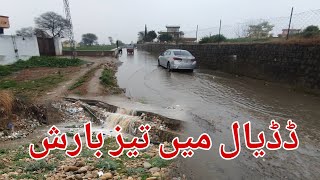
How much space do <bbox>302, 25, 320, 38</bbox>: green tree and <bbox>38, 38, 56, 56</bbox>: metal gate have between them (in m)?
23.5

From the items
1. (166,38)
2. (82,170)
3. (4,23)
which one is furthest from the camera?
(166,38)

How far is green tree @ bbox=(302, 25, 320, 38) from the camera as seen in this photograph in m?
12.3

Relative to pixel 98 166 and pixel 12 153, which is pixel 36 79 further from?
pixel 98 166

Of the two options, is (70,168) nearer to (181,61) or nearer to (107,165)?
(107,165)

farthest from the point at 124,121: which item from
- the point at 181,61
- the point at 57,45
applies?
the point at 57,45

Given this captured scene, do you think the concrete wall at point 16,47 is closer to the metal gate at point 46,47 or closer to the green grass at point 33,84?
the metal gate at point 46,47

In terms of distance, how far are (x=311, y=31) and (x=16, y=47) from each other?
20518mm

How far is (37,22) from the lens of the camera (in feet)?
193

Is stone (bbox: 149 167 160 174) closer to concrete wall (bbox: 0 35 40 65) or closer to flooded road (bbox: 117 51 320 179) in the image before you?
flooded road (bbox: 117 51 320 179)

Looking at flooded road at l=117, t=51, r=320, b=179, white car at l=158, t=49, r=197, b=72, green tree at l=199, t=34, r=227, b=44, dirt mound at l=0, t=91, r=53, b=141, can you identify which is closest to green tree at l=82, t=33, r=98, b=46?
green tree at l=199, t=34, r=227, b=44

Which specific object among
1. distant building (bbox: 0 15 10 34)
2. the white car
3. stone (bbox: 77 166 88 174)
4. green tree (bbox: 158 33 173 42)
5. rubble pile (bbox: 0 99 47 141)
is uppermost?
distant building (bbox: 0 15 10 34)

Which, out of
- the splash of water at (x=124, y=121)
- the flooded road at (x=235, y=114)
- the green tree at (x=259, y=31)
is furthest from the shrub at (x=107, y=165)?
the green tree at (x=259, y=31)

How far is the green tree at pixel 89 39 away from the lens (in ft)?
317

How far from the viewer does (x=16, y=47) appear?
20641mm
